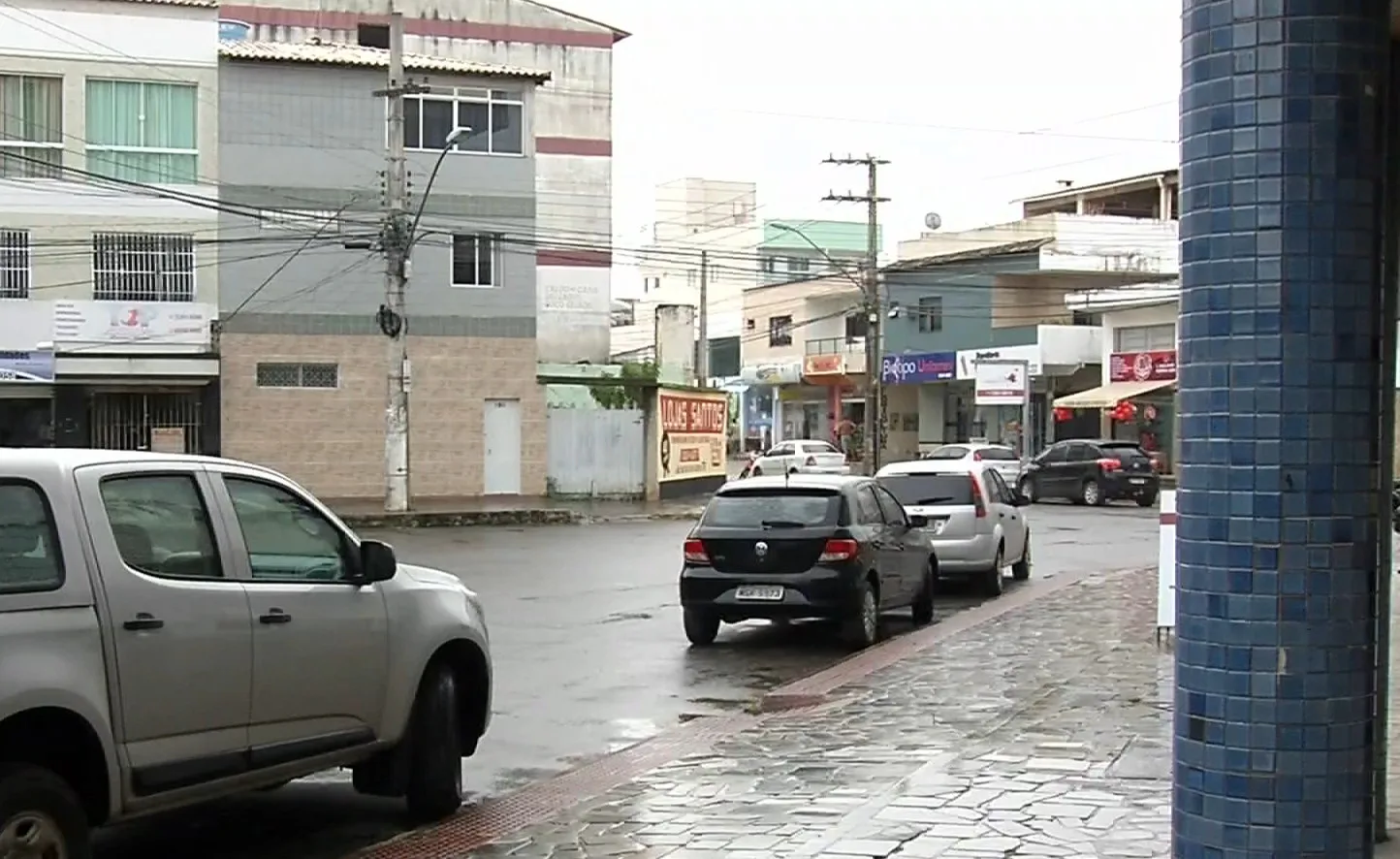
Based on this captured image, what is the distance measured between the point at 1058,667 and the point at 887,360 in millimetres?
50260

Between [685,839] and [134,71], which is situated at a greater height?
[134,71]

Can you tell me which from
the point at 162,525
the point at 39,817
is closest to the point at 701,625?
the point at 162,525

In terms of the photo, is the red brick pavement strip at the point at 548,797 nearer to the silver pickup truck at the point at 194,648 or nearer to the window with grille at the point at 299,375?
the silver pickup truck at the point at 194,648

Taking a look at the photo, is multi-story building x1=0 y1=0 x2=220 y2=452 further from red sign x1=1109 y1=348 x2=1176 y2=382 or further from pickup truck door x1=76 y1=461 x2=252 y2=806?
pickup truck door x1=76 y1=461 x2=252 y2=806

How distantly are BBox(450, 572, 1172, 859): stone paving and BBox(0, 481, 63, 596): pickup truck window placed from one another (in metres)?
2.33

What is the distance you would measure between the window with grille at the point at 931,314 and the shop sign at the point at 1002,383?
10.2 m

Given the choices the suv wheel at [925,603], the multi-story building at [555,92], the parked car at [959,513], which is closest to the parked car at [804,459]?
the multi-story building at [555,92]

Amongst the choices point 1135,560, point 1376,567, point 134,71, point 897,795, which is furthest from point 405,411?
point 1376,567

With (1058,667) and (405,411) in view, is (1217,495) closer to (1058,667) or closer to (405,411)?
(1058,667)

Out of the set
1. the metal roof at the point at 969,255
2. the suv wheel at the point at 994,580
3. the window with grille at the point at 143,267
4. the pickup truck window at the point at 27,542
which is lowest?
the suv wheel at the point at 994,580

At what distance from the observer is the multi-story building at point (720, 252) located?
8269 cm

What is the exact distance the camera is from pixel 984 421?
58688 mm

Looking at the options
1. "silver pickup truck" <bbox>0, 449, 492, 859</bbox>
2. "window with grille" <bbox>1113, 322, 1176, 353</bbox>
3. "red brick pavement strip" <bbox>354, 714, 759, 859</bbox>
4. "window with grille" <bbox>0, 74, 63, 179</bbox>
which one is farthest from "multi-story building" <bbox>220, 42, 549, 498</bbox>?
"silver pickup truck" <bbox>0, 449, 492, 859</bbox>

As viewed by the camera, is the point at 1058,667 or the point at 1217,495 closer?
the point at 1217,495
